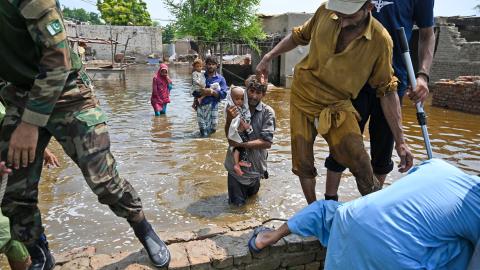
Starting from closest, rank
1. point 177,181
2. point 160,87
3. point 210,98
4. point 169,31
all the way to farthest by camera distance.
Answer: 1. point 177,181
2. point 210,98
3. point 160,87
4. point 169,31

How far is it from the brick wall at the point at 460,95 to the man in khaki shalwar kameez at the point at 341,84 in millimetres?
8768

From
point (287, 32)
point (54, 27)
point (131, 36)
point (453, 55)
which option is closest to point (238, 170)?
→ point (54, 27)

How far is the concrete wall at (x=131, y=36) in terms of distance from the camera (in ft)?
127

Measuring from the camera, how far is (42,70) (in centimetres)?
183

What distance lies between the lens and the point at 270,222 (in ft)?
10.3

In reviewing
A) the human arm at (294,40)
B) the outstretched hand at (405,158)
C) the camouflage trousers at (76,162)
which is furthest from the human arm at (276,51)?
the camouflage trousers at (76,162)

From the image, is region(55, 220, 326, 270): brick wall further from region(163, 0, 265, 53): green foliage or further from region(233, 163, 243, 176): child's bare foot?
region(163, 0, 265, 53): green foliage

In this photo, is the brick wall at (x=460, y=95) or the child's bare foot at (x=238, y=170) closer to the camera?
the child's bare foot at (x=238, y=170)

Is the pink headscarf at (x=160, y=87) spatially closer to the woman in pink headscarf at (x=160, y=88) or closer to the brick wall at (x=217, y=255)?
the woman in pink headscarf at (x=160, y=88)

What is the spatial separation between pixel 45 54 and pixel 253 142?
2224 mm

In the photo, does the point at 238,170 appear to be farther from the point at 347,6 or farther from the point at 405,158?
the point at 347,6

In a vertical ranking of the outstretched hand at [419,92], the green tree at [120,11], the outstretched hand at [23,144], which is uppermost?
the green tree at [120,11]

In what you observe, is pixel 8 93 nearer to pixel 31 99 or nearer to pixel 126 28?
pixel 31 99

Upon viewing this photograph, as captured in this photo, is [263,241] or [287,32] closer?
[263,241]
